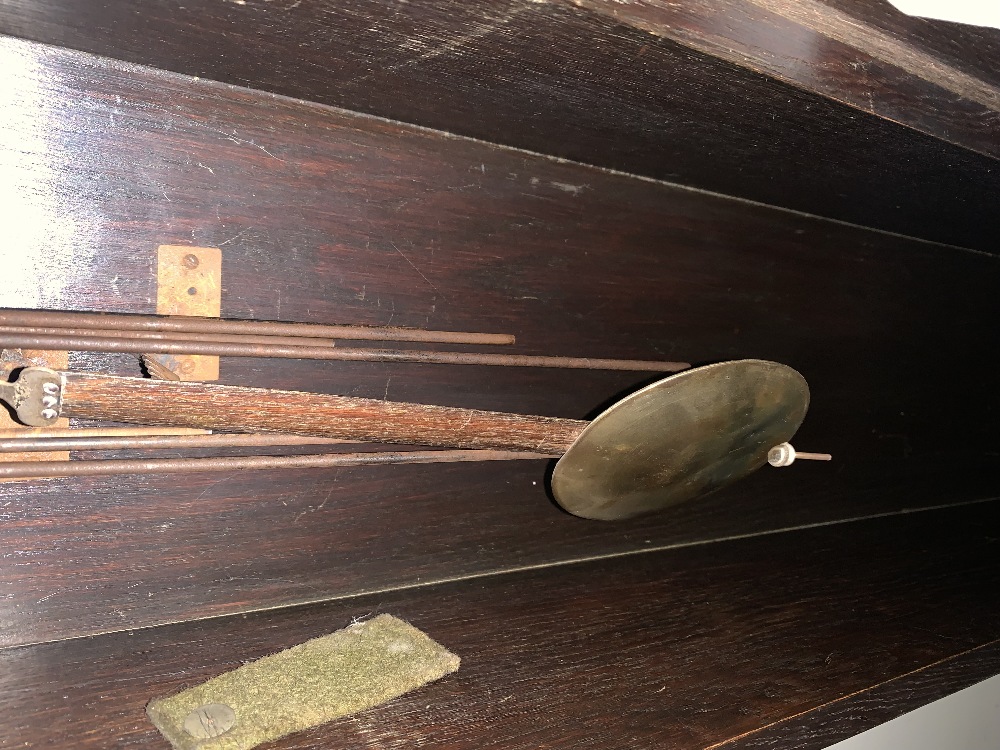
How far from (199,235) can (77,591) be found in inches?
15.3

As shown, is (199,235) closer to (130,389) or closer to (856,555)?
(130,389)

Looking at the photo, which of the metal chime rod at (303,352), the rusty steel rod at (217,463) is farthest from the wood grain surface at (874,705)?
the metal chime rod at (303,352)

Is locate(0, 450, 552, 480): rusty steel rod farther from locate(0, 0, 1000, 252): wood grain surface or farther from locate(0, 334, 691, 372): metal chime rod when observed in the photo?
locate(0, 0, 1000, 252): wood grain surface

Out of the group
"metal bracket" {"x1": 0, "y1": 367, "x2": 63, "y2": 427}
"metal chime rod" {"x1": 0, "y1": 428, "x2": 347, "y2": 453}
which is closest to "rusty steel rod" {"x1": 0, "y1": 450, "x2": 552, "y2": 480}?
"metal chime rod" {"x1": 0, "y1": 428, "x2": 347, "y2": 453}

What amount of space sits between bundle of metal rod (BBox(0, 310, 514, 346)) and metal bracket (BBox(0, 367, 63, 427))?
108 mm

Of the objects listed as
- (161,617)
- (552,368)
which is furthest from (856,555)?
(161,617)

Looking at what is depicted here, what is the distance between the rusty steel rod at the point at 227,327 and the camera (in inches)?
30.7

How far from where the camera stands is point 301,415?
0.78 m

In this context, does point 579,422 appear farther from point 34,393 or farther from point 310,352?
point 34,393

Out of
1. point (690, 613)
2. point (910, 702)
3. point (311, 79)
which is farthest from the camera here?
point (690, 613)

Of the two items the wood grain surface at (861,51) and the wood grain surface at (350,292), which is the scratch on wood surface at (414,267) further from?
the wood grain surface at (861,51)

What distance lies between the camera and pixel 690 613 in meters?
1.11

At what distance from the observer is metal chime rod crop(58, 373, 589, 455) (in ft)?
2.30

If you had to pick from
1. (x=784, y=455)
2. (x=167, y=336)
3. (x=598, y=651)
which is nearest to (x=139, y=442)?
(x=167, y=336)
